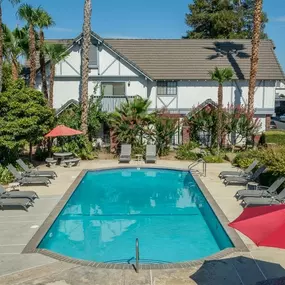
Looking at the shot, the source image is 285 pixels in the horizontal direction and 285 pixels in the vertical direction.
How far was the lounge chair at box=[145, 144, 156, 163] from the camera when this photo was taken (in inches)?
1002

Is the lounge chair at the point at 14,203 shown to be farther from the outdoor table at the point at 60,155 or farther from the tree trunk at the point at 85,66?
the tree trunk at the point at 85,66

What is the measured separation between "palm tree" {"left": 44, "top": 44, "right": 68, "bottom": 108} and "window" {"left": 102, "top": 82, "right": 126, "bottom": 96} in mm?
4139

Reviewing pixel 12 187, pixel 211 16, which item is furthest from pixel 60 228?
pixel 211 16

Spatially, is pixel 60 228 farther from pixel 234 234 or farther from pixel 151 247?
pixel 234 234

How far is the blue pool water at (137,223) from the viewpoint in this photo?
11945mm

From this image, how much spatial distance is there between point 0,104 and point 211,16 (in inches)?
1464

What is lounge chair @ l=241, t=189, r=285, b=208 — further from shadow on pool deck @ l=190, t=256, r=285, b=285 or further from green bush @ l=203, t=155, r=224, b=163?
green bush @ l=203, t=155, r=224, b=163

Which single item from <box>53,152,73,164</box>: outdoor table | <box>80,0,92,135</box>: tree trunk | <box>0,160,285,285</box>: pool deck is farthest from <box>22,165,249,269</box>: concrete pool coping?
<box>80,0,92,135</box>: tree trunk

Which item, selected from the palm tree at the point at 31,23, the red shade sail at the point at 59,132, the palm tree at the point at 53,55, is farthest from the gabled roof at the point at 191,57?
the red shade sail at the point at 59,132

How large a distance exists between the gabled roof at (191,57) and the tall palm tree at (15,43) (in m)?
3.79

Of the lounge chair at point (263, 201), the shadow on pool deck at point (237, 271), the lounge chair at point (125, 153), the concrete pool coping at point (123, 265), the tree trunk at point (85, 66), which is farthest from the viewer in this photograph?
the tree trunk at point (85, 66)

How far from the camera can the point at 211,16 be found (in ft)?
167

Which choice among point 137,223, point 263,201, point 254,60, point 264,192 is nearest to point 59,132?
point 137,223

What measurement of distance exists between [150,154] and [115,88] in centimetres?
859
